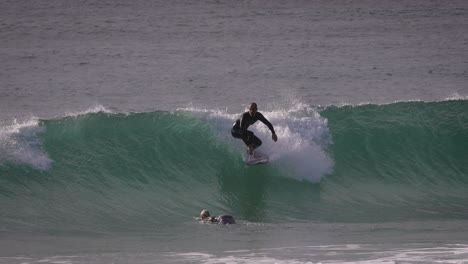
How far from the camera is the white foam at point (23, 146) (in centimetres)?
1706

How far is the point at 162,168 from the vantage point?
17.6m

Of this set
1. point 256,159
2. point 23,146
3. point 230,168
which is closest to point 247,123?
point 256,159

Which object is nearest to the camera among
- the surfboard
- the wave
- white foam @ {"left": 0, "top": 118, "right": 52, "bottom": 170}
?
the wave

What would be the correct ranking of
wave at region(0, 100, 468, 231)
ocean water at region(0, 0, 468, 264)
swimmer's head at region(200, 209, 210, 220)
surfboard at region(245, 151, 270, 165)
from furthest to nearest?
surfboard at region(245, 151, 270, 165) < wave at region(0, 100, 468, 231) < swimmer's head at region(200, 209, 210, 220) < ocean water at region(0, 0, 468, 264)

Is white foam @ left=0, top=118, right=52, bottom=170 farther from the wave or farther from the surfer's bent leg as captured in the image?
the surfer's bent leg

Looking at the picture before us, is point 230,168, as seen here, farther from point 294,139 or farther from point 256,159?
point 294,139

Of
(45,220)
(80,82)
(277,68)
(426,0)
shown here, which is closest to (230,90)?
(277,68)

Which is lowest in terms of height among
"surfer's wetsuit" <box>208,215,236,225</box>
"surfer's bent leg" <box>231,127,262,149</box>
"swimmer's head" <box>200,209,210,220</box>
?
"surfer's wetsuit" <box>208,215,236,225</box>

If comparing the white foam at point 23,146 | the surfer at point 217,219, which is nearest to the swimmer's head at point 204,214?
the surfer at point 217,219

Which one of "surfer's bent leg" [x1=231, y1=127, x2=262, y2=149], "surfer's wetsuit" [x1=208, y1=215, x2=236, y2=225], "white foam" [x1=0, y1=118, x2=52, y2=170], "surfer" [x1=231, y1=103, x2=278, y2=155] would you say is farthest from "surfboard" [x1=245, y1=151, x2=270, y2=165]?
"white foam" [x1=0, y1=118, x2=52, y2=170]

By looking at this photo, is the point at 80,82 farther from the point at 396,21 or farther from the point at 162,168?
the point at 396,21

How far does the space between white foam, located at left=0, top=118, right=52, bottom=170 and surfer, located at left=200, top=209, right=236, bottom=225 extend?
4178 mm

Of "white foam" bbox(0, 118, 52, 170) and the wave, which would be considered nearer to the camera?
the wave

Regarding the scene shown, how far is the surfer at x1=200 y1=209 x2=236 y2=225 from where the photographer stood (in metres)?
14.1
